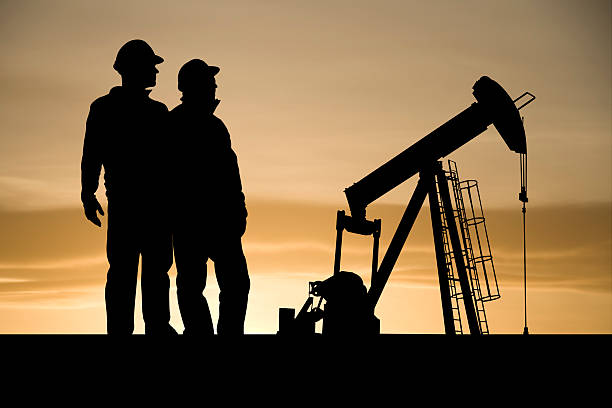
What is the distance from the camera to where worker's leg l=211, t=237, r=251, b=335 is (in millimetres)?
7766

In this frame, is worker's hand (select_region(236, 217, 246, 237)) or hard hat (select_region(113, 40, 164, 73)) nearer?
hard hat (select_region(113, 40, 164, 73))

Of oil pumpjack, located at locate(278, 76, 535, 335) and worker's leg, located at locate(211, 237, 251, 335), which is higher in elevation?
oil pumpjack, located at locate(278, 76, 535, 335)

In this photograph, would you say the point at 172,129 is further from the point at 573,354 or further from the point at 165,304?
the point at 573,354

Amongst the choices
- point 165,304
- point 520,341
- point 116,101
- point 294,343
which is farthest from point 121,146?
point 520,341

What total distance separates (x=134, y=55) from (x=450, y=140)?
10.5 m

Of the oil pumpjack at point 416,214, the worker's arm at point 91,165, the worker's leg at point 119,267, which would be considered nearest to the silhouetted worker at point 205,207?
the worker's leg at point 119,267

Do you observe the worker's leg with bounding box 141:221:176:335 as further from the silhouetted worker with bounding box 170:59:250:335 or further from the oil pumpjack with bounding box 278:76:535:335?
the oil pumpjack with bounding box 278:76:535:335

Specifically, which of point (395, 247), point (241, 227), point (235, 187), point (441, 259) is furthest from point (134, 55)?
point (395, 247)

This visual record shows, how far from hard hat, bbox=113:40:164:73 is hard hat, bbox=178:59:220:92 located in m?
0.30

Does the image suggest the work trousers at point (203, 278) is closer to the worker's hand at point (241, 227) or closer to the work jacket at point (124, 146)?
the worker's hand at point (241, 227)

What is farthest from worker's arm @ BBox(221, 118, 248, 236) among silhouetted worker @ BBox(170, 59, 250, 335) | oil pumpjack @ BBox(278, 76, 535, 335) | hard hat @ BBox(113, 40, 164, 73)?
oil pumpjack @ BBox(278, 76, 535, 335)

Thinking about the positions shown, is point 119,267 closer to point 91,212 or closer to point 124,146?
point 91,212

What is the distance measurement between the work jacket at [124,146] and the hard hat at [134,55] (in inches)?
10.2

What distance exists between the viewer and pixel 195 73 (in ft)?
25.2
